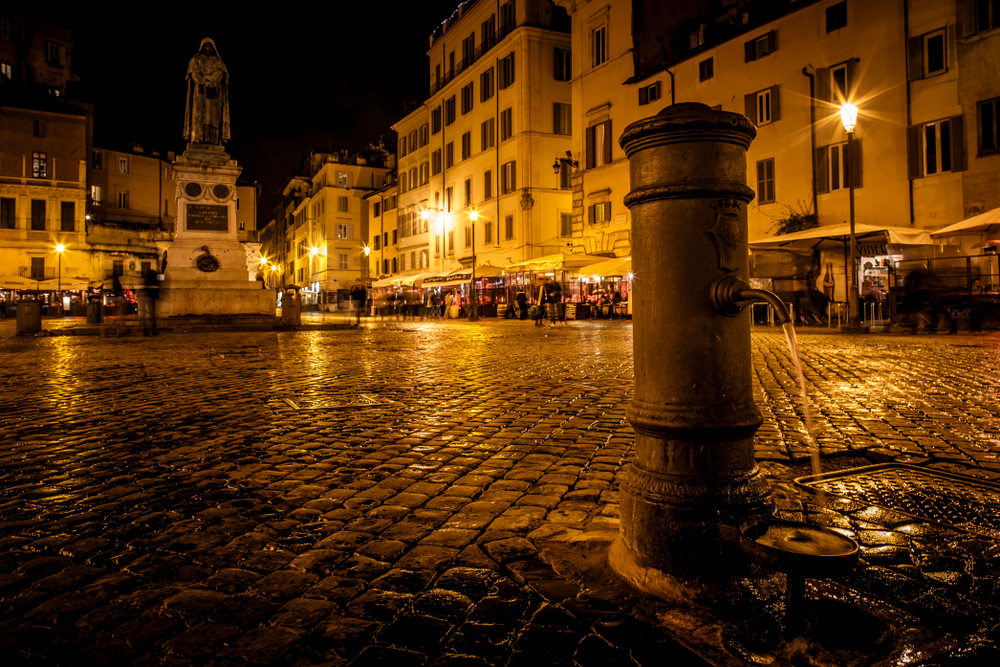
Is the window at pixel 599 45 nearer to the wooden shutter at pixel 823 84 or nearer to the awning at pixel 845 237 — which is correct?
the wooden shutter at pixel 823 84

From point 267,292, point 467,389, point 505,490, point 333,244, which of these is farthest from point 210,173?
point 333,244

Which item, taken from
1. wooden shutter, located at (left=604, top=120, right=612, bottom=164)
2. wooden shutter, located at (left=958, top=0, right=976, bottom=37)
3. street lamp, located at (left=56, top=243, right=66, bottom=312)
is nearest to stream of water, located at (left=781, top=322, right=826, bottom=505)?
wooden shutter, located at (left=958, top=0, right=976, bottom=37)

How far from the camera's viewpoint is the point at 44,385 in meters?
7.38

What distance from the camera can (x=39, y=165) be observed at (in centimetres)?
5078

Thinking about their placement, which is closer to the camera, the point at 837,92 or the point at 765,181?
the point at 837,92

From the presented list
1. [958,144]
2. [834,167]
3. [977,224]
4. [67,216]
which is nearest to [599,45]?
[834,167]

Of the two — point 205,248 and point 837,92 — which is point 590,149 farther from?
point 205,248

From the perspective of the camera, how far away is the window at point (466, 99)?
44.3 m

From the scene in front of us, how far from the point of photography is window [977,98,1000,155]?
60.6 feet

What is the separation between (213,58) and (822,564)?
24091 millimetres

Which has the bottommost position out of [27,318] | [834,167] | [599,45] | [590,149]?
[27,318]

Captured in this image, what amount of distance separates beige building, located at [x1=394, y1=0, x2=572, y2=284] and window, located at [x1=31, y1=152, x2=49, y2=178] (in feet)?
102

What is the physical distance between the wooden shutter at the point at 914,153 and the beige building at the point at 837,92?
0.03 meters

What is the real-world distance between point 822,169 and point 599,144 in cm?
1280
